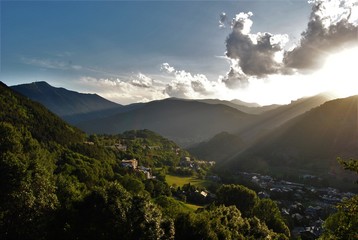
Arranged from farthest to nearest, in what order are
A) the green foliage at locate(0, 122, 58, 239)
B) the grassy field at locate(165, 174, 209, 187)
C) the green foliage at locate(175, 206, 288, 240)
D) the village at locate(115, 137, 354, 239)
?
the grassy field at locate(165, 174, 209, 187)
the village at locate(115, 137, 354, 239)
the green foliage at locate(175, 206, 288, 240)
the green foliage at locate(0, 122, 58, 239)

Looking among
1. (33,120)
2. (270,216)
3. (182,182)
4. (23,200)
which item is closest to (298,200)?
(182,182)

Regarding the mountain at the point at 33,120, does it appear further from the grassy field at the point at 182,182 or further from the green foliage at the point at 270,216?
the green foliage at the point at 270,216

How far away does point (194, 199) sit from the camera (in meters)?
109

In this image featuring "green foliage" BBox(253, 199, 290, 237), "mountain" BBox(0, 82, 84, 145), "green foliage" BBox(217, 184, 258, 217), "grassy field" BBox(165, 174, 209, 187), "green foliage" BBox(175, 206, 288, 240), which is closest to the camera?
"green foliage" BBox(175, 206, 288, 240)

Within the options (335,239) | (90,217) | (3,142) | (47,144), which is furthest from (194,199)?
(335,239)

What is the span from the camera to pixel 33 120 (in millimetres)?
126312

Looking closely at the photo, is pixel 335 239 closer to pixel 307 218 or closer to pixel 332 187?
pixel 307 218

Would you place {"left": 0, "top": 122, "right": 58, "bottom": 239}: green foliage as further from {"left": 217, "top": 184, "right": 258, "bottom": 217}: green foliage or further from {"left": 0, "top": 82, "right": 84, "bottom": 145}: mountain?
{"left": 0, "top": 82, "right": 84, "bottom": 145}: mountain

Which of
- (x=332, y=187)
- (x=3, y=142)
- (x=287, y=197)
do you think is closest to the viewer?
(x=3, y=142)

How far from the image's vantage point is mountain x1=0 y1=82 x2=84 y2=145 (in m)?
114

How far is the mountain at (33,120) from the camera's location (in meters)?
114

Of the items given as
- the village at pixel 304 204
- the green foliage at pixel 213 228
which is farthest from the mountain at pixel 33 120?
the village at pixel 304 204

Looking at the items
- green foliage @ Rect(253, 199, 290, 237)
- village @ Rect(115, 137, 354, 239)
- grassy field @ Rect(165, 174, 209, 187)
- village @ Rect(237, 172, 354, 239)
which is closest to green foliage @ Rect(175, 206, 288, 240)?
green foliage @ Rect(253, 199, 290, 237)

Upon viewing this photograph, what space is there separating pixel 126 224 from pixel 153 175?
119m
